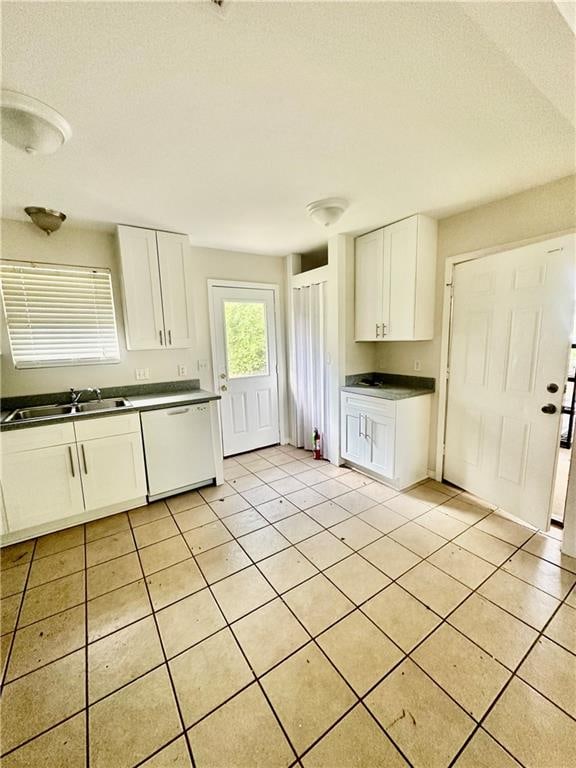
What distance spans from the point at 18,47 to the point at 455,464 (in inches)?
140

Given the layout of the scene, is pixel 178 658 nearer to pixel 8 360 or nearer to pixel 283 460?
pixel 283 460

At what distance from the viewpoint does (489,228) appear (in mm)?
2439

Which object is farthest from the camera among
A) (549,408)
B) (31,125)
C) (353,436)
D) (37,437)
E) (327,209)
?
(353,436)

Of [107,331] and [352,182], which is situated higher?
[352,182]

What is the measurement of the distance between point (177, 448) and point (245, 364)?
1.35 metres

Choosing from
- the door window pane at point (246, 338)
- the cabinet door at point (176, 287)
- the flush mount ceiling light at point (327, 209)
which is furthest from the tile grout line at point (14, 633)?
the flush mount ceiling light at point (327, 209)

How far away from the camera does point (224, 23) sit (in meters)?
0.98

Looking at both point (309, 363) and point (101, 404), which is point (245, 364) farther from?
point (101, 404)

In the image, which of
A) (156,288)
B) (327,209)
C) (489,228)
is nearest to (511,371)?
(489,228)

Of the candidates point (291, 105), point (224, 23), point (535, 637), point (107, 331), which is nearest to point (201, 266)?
point (107, 331)

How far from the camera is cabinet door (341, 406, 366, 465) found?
312 centimetres

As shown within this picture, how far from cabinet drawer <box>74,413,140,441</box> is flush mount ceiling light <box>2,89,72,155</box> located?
1.71 meters

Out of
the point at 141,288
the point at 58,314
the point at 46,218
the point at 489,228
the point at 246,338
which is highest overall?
the point at 46,218

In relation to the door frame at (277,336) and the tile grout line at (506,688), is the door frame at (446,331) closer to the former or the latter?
the tile grout line at (506,688)
